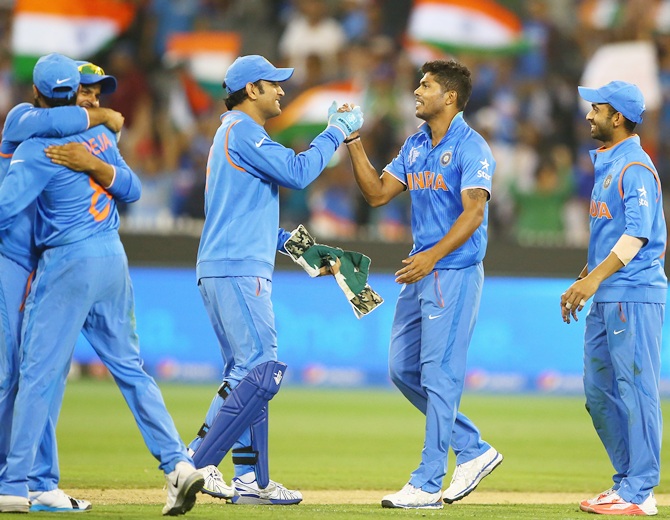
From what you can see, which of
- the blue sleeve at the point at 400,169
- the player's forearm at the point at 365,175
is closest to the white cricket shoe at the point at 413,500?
the player's forearm at the point at 365,175

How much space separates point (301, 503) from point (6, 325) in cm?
209

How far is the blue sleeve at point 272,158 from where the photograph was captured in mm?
6758

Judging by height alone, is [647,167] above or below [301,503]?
above

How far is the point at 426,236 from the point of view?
7.20 m

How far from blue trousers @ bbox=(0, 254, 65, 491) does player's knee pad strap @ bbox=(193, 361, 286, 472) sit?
2.73ft

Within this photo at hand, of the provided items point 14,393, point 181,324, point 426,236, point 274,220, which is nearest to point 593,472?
point 426,236

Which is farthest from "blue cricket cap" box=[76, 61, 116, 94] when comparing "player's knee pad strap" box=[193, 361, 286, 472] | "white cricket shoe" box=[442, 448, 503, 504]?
"white cricket shoe" box=[442, 448, 503, 504]

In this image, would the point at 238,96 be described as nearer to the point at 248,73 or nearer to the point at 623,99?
the point at 248,73

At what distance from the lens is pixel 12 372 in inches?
248

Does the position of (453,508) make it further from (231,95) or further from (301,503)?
(231,95)

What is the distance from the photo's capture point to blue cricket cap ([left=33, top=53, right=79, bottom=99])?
19.7 ft

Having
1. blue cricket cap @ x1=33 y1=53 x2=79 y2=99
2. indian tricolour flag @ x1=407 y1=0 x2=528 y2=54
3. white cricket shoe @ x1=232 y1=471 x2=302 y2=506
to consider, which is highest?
indian tricolour flag @ x1=407 y1=0 x2=528 y2=54

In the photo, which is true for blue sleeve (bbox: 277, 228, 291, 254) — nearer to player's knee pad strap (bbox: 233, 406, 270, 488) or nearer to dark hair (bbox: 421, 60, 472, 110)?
player's knee pad strap (bbox: 233, 406, 270, 488)

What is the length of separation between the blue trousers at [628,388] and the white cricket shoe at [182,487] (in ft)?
8.41
